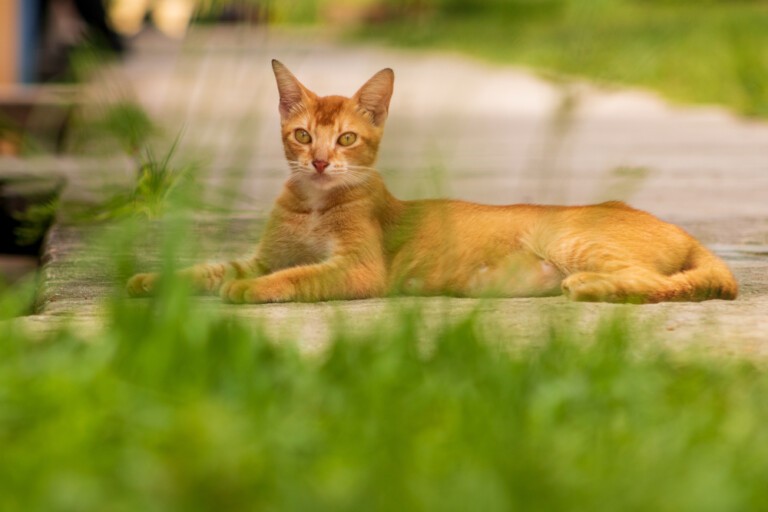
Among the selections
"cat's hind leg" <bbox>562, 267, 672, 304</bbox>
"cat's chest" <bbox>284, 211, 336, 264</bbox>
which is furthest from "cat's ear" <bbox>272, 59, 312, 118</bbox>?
"cat's hind leg" <bbox>562, 267, 672, 304</bbox>

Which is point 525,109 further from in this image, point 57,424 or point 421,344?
point 57,424

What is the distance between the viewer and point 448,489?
147 cm

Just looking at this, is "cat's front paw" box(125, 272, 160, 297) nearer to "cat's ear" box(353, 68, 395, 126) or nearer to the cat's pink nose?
the cat's pink nose

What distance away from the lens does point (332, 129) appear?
292 centimetres

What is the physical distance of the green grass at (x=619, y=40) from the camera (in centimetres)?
248

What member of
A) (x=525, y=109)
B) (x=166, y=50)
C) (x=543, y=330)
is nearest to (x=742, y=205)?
(x=543, y=330)

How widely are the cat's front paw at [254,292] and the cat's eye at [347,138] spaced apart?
14.8 inches

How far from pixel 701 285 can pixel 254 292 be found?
92 centimetres

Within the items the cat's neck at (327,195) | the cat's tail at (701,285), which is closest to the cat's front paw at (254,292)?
the cat's neck at (327,195)

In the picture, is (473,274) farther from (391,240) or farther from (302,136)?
(302,136)

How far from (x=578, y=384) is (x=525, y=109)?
6.48 meters

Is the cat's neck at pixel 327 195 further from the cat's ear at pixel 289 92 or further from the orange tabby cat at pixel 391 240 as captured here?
the cat's ear at pixel 289 92

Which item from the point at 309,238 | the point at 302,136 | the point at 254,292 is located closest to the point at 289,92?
the point at 302,136

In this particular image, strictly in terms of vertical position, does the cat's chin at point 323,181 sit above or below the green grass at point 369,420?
above
